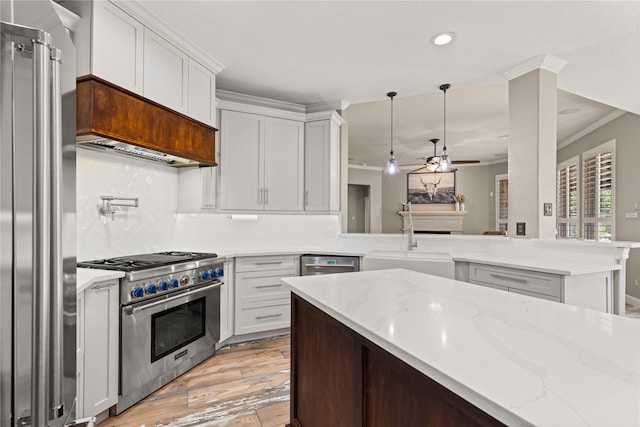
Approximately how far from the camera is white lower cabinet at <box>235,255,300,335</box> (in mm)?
3277

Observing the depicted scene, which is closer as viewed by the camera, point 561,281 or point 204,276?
point 561,281

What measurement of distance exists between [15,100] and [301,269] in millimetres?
3008

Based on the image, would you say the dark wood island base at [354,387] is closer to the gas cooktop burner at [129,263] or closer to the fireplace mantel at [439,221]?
the gas cooktop burner at [129,263]

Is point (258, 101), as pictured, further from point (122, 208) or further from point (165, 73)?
point (122, 208)

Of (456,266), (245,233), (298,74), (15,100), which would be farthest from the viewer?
(245,233)

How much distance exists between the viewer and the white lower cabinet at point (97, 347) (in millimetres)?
1858

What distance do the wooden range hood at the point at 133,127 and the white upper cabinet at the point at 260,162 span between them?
20.3 inches

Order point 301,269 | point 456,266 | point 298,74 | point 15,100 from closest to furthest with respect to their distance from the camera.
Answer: point 15,100 → point 456,266 → point 298,74 → point 301,269

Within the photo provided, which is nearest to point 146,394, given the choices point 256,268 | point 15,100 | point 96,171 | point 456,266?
point 256,268

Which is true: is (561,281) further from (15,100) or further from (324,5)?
(15,100)

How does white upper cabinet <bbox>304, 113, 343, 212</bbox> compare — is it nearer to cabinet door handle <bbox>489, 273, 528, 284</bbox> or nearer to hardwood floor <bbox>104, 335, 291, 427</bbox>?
hardwood floor <bbox>104, 335, 291, 427</bbox>

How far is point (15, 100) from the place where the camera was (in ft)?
2.46

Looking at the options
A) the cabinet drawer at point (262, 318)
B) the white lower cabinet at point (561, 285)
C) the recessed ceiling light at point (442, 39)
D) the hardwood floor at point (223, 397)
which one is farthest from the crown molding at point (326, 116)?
the hardwood floor at point (223, 397)

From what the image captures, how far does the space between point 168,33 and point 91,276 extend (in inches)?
71.9
